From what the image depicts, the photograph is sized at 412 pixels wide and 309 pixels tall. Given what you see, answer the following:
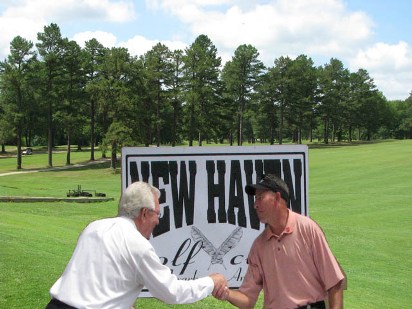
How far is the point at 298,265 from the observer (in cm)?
392

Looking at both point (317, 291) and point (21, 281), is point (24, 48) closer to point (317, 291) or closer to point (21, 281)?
point (21, 281)

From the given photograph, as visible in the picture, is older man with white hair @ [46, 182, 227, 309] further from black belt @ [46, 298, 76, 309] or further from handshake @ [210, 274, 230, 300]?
handshake @ [210, 274, 230, 300]

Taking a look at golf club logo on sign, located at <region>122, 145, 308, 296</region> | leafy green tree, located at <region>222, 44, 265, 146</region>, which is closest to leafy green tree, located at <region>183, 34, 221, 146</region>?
leafy green tree, located at <region>222, 44, 265, 146</region>

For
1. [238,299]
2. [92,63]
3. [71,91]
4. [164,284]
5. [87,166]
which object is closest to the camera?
[164,284]

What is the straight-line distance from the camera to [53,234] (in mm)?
13938

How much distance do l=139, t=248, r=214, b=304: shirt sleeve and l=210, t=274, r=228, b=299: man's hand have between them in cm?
20

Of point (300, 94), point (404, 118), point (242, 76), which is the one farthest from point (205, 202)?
point (404, 118)

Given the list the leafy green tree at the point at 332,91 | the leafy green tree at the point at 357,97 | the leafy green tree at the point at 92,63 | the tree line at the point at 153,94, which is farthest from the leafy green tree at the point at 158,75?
the leafy green tree at the point at 357,97

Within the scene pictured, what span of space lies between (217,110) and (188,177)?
76.7 m

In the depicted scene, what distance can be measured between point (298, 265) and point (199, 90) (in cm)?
7260

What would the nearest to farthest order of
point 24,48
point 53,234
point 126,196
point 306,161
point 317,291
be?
point 126,196, point 317,291, point 306,161, point 53,234, point 24,48

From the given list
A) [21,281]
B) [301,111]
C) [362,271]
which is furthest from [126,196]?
[301,111]

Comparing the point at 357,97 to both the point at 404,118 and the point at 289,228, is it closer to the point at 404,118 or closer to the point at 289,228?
the point at 404,118

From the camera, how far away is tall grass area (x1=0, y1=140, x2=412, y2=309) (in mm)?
8008
